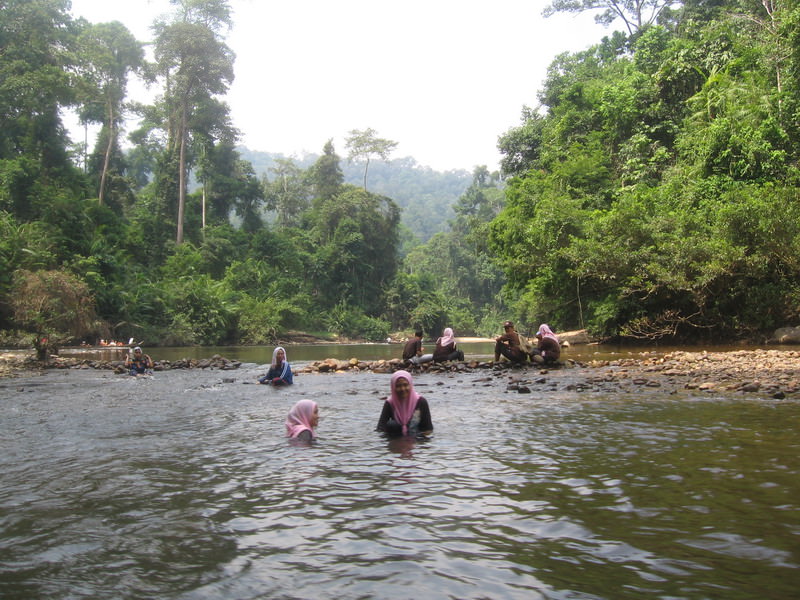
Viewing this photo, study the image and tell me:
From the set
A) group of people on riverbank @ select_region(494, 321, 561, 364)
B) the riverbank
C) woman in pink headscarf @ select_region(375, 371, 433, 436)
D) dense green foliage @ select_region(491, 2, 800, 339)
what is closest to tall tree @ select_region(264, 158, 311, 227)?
dense green foliage @ select_region(491, 2, 800, 339)

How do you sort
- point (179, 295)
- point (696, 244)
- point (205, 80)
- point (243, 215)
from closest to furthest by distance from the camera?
point (696, 244) < point (179, 295) < point (205, 80) < point (243, 215)

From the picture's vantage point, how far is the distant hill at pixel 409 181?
135 metres

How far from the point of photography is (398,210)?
58.6 meters

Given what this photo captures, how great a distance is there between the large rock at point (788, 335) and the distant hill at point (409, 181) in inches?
4263

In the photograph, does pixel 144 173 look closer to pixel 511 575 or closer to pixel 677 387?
pixel 677 387

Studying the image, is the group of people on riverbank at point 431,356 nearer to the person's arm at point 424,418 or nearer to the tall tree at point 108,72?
the person's arm at point 424,418

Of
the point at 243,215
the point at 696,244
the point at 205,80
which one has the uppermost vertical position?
the point at 205,80

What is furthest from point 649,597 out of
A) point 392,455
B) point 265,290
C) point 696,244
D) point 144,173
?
point 144,173

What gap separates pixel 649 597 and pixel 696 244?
18.1 meters

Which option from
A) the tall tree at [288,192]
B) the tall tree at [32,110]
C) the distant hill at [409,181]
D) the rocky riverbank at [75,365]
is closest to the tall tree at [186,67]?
the tall tree at [32,110]

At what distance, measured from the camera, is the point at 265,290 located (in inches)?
1852

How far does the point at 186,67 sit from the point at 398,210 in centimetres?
2305

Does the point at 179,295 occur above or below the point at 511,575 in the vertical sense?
above

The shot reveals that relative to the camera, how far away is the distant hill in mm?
134875
